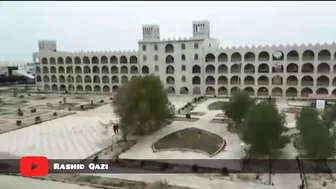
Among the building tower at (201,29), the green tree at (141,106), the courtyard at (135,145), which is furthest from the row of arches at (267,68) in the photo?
the green tree at (141,106)

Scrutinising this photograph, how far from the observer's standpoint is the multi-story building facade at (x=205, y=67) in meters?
53.3

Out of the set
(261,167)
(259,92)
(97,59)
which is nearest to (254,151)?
(261,167)

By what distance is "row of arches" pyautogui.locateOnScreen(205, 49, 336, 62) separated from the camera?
173ft

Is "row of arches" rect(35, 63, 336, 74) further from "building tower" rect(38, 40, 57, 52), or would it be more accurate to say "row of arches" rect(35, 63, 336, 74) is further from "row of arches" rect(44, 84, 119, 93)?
"building tower" rect(38, 40, 57, 52)

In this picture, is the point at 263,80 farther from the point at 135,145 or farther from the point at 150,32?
the point at 135,145

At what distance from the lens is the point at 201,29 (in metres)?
58.5

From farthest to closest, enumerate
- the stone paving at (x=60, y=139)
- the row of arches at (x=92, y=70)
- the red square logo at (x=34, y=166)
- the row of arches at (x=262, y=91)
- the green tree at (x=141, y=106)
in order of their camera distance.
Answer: the row of arches at (x=92, y=70)
the row of arches at (x=262, y=91)
the green tree at (x=141, y=106)
the stone paving at (x=60, y=139)
the red square logo at (x=34, y=166)

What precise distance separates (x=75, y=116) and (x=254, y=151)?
27595 millimetres

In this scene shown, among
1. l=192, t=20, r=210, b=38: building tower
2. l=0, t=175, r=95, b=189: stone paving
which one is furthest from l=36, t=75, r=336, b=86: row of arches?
l=0, t=175, r=95, b=189: stone paving

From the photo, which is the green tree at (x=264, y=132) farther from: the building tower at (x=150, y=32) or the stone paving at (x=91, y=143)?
the building tower at (x=150, y=32)

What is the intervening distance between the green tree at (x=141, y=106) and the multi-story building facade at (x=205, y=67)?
2915 centimetres

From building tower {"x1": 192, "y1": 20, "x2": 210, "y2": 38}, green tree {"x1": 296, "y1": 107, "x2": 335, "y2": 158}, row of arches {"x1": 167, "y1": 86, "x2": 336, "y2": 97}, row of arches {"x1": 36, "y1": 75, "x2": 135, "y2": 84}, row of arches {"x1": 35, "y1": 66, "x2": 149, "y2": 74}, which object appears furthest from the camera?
row of arches {"x1": 36, "y1": 75, "x2": 135, "y2": 84}

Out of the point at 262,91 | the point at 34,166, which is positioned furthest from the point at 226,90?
the point at 34,166

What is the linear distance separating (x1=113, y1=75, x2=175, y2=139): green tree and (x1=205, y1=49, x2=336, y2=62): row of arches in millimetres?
29748
